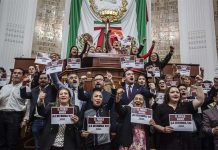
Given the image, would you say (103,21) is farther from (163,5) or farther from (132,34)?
(163,5)

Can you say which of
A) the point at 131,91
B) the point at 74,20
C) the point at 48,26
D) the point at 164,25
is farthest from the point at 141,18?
the point at 131,91

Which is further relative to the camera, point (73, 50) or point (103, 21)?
point (103, 21)

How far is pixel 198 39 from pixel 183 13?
4.27 feet

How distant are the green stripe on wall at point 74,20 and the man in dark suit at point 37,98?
6.29 meters

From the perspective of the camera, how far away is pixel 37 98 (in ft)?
14.5

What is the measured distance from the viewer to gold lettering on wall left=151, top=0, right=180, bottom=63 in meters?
11.0

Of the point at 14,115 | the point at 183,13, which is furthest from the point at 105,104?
the point at 183,13

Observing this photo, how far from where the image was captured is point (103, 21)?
10938 millimetres

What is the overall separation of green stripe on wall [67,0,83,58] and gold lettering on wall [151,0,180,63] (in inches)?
115

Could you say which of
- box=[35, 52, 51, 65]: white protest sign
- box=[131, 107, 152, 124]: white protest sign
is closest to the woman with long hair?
box=[131, 107, 152, 124]: white protest sign

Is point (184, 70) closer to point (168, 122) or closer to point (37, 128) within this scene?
point (168, 122)

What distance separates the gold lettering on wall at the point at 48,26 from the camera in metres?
10.8

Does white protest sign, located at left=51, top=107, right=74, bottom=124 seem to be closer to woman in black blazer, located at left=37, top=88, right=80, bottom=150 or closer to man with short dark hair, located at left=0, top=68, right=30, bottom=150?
woman in black blazer, located at left=37, top=88, right=80, bottom=150

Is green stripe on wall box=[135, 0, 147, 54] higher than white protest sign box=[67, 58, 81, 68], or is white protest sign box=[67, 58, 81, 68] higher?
green stripe on wall box=[135, 0, 147, 54]
